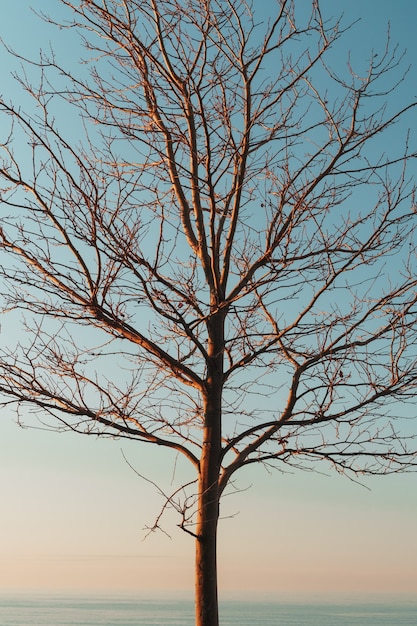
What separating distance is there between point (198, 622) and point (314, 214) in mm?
2985

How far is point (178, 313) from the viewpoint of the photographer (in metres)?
5.20

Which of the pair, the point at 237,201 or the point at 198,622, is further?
the point at 237,201

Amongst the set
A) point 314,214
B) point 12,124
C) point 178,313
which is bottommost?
point 178,313

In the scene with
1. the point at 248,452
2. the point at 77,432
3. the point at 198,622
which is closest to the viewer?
the point at 198,622

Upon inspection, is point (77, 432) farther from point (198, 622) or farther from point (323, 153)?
point (323, 153)

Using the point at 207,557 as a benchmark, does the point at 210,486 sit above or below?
above

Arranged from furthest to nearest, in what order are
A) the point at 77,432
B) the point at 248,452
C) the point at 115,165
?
the point at 115,165 → the point at 248,452 → the point at 77,432

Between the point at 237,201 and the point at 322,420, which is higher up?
the point at 237,201

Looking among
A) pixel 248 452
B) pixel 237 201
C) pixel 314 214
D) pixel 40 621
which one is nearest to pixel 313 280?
pixel 314 214

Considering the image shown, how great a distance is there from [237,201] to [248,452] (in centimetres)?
192

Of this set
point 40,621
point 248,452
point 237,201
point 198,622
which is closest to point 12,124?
point 237,201

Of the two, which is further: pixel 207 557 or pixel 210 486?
pixel 210 486

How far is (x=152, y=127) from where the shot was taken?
5887mm

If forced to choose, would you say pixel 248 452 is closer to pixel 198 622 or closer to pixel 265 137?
pixel 198 622
